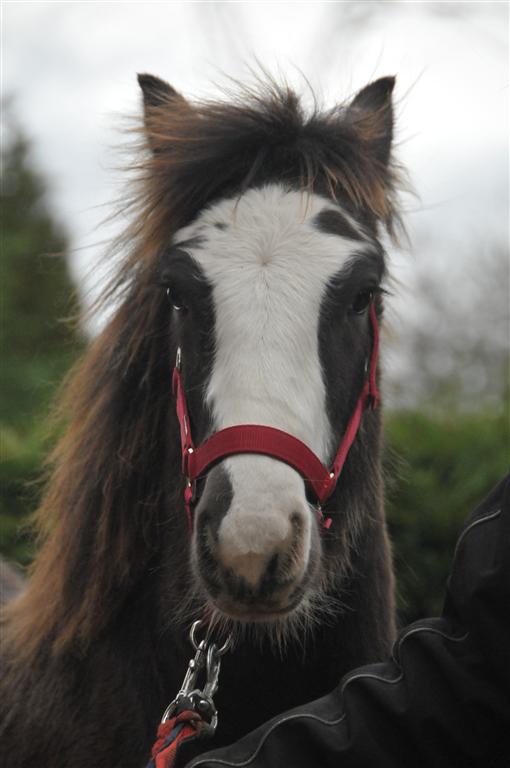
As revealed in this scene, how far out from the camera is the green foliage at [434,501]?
6121mm

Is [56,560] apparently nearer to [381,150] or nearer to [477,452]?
[381,150]

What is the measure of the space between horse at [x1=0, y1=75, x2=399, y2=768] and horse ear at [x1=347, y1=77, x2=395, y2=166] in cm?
3

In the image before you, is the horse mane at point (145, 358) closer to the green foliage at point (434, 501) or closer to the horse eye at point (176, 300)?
the horse eye at point (176, 300)

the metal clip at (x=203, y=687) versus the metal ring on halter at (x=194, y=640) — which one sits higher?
the metal ring on halter at (x=194, y=640)

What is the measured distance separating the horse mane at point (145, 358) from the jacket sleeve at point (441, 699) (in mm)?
917

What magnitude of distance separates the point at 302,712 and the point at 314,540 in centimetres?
55

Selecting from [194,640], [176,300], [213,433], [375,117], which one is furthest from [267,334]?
[375,117]

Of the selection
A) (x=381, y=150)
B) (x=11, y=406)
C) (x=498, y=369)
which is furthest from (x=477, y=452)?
(x=498, y=369)

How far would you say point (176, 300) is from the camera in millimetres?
2621

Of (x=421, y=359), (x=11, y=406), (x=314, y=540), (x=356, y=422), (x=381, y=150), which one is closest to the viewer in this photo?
(x=314, y=540)

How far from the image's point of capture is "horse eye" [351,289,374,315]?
2.61 m

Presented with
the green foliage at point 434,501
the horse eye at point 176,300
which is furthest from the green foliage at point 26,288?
the horse eye at point 176,300

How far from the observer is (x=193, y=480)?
93.9 inches

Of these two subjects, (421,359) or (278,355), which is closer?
(278,355)
